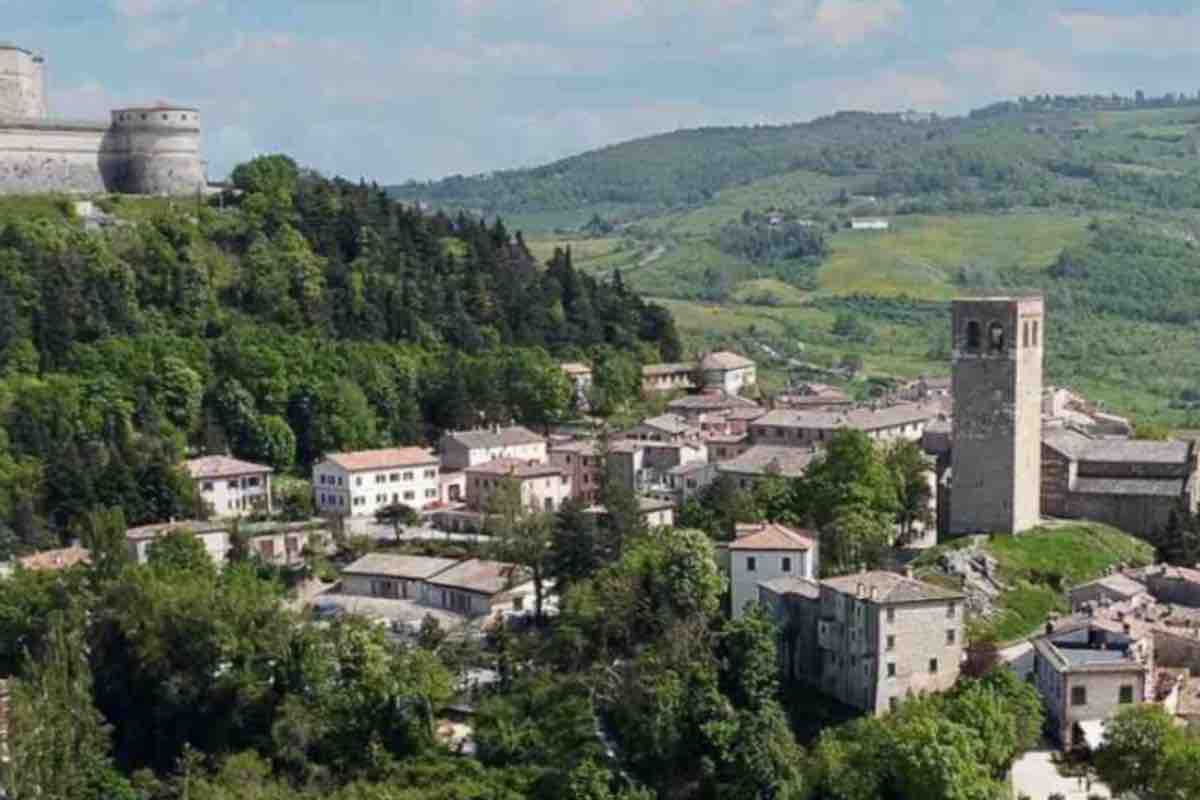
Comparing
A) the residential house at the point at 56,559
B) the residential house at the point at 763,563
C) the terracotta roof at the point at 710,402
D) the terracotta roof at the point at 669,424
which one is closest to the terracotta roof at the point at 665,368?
the terracotta roof at the point at 710,402

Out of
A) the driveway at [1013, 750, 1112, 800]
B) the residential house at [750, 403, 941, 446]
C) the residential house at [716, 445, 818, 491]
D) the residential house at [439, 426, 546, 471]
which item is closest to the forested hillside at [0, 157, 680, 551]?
the residential house at [439, 426, 546, 471]

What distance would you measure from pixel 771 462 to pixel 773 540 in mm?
10190

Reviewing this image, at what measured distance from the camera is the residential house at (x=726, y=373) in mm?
73188

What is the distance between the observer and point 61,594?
45.6 m

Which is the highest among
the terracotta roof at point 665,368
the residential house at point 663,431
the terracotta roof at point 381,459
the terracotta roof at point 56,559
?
the terracotta roof at point 665,368

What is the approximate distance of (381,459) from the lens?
187 feet

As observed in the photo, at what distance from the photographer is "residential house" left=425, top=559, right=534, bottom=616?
45747 millimetres

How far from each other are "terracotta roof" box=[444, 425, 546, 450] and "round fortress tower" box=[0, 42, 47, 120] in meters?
28.4

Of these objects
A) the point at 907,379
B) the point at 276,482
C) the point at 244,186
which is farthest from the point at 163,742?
the point at 907,379

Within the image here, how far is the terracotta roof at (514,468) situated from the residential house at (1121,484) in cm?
1601

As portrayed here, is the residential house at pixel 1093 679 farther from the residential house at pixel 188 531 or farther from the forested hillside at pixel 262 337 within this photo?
the forested hillside at pixel 262 337

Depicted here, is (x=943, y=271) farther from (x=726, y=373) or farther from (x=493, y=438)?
(x=493, y=438)

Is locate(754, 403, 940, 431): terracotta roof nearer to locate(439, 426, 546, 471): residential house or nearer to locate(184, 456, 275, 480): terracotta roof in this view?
locate(439, 426, 546, 471): residential house

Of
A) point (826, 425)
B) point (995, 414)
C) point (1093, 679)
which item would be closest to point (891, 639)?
point (1093, 679)
